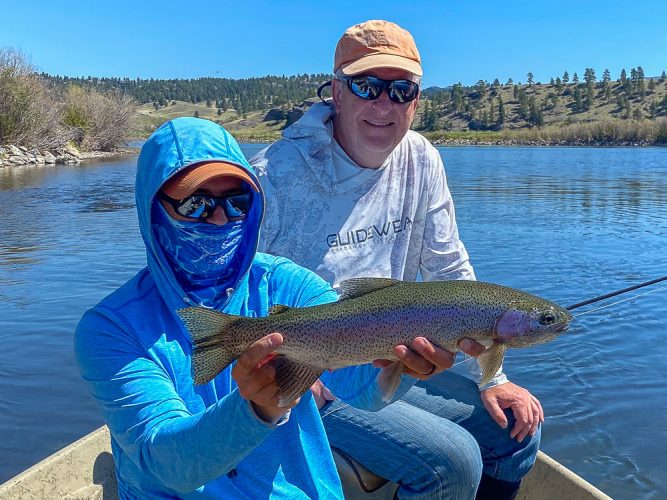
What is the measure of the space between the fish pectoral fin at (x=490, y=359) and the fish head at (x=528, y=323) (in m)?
0.05

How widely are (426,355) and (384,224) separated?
6.24ft

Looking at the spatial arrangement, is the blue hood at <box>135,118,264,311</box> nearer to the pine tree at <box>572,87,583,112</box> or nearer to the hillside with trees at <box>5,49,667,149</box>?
the hillside with trees at <box>5,49,667,149</box>

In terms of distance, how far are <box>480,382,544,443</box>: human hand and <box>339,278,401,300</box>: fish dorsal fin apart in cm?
131

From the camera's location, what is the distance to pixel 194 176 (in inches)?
111

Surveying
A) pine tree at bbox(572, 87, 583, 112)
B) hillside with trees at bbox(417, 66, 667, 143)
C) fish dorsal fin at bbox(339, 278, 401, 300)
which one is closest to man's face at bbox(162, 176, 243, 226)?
fish dorsal fin at bbox(339, 278, 401, 300)

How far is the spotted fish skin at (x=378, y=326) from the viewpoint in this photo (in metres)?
2.64

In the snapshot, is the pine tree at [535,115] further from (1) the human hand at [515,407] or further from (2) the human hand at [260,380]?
(2) the human hand at [260,380]

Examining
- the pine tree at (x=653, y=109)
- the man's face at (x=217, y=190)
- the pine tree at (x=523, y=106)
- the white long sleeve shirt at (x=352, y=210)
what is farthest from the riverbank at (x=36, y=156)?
the pine tree at (x=653, y=109)

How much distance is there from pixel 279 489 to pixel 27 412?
223 inches

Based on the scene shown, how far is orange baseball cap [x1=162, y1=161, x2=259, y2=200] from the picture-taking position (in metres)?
2.83

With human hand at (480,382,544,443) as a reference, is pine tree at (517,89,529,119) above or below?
above

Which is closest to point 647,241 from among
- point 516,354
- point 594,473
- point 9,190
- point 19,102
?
point 516,354

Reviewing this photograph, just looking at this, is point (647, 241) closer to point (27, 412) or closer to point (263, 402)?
point (27, 412)

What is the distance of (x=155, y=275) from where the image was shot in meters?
3.03
